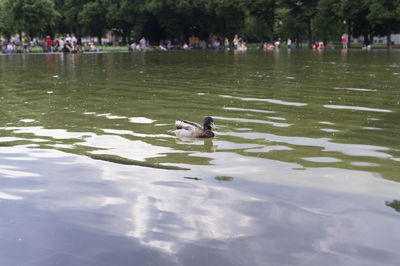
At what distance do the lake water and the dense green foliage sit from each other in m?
53.5

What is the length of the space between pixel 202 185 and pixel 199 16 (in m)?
79.5

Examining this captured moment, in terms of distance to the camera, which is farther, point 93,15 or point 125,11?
point 93,15

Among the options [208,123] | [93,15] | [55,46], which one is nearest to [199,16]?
[93,15]

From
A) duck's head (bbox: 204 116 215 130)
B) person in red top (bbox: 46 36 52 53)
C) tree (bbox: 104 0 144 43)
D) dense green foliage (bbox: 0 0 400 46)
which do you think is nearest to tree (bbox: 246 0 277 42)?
dense green foliage (bbox: 0 0 400 46)

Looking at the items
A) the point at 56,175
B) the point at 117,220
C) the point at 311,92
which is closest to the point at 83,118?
the point at 56,175

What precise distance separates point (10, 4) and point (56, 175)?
200 feet

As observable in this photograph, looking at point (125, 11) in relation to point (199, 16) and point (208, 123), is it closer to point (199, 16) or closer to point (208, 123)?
point (199, 16)

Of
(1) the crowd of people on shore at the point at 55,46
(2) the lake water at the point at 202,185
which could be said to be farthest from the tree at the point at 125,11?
(2) the lake water at the point at 202,185

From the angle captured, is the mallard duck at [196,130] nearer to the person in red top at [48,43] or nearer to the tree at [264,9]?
the person in red top at [48,43]

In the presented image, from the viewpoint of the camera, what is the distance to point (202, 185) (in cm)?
606

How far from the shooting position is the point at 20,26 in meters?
61.5

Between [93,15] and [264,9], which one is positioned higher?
[93,15]

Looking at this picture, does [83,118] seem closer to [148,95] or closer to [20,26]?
[148,95]

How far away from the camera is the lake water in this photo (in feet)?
14.4
